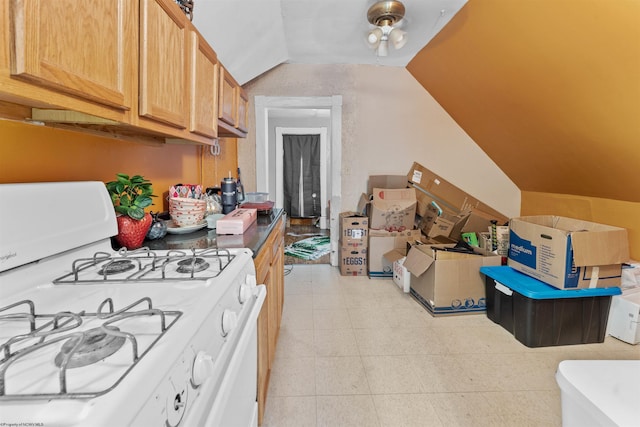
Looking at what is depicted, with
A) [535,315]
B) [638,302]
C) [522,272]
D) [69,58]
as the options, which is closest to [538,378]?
[535,315]

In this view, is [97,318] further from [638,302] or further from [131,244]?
[638,302]

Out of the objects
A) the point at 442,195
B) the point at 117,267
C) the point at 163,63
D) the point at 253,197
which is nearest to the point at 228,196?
the point at 253,197

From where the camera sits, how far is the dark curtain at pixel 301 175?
659 centimetres

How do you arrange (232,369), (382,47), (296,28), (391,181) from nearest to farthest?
(232,369)
(382,47)
(296,28)
(391,181)

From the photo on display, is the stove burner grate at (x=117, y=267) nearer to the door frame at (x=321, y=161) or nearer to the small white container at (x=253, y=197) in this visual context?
the small white container at (x=253, y=197)

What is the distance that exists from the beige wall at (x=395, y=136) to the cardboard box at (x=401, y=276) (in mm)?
1112

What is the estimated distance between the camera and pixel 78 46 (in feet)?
2.43

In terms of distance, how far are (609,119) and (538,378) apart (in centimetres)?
176

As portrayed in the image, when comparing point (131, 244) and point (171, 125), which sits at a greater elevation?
point (171, 125)

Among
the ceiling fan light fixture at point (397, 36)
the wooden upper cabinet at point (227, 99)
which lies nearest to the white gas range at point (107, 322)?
the wooden upper cabinet at point (227, 99)

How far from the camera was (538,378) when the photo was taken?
1735 millimetres

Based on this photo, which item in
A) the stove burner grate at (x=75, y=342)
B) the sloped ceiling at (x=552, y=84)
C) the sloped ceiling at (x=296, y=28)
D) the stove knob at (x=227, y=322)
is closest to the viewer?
the stove burner grate at (x=75, y=342)

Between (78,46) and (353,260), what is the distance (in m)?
3.03

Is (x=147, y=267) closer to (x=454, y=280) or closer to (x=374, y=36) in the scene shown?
(x=454, y=280)
